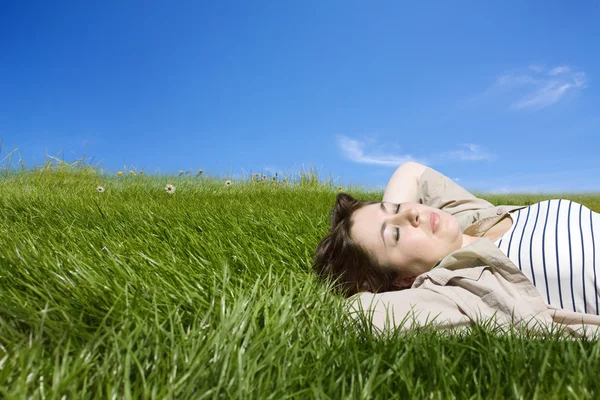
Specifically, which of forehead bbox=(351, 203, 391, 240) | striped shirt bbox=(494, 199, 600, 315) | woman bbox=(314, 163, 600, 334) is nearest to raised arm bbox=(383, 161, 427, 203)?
woman bbox=(314, 163, 600, 334)

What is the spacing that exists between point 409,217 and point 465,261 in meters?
0.38

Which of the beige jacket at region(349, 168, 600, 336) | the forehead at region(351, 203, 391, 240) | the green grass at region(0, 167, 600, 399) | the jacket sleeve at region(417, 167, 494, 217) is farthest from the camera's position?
the jacket sleeve at region(417, 167, 494, 217)

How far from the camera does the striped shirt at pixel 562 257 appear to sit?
99.7 inches

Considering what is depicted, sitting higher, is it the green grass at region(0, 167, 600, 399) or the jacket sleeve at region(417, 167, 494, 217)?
the jacket sleeve at region(417, 167, 494, 217)

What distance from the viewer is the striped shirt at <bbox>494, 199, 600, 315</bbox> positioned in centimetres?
253

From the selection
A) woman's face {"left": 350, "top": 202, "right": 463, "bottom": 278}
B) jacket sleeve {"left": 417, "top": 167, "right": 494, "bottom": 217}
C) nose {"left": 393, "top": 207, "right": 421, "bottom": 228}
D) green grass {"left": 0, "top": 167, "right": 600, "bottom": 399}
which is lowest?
green grass {"left": 0, "top": 167, "right": 600, "bottom": 399}

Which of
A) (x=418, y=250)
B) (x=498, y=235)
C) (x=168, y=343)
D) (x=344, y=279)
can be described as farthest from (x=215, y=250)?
(x=498, y=235)

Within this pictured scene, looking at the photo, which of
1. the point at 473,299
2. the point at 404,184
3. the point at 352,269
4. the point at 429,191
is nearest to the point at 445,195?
the point at 429,191

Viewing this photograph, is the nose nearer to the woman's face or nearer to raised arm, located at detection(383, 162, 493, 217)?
the woman's face

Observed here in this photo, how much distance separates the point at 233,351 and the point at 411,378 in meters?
0.51

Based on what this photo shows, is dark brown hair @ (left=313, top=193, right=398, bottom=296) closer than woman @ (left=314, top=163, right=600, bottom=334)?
No

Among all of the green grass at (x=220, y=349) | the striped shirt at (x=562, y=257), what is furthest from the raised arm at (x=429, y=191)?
the green grass at (x=220, y=349)

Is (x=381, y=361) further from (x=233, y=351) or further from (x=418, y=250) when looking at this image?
(x=418, y=250)

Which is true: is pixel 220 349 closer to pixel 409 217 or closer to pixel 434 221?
pixel 409 217
